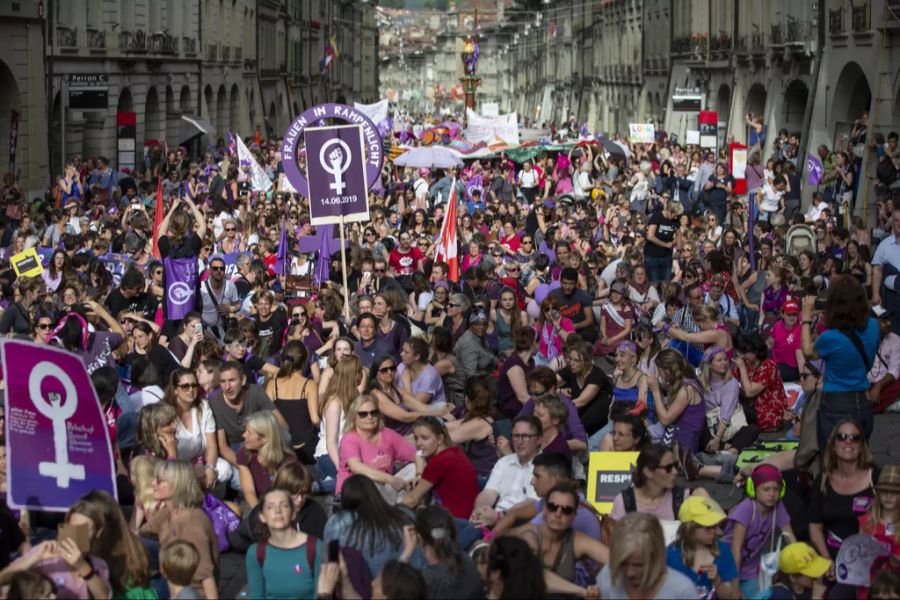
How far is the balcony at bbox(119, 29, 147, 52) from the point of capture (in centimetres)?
4334

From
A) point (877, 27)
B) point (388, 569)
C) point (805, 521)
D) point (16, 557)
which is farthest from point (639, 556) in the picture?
point (877, 27)

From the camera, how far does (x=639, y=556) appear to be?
7219 millimetres

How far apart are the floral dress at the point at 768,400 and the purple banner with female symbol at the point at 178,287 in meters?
5.15

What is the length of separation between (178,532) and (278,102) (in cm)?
6665

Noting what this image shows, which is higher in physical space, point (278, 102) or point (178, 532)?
point (278, 102)

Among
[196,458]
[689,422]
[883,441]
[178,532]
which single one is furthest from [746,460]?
[178,532]

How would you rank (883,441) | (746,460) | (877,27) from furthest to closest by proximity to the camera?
A: (877,27)
(883,441)
(746,460)

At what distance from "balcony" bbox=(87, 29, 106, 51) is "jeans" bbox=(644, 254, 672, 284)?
22.5 meters

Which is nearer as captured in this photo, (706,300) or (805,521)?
(805,521)

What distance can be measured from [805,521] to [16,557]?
434 centimetres

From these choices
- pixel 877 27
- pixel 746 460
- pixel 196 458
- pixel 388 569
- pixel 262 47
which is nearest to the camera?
pixel 388 569

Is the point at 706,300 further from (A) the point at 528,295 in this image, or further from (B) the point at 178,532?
(B) the point at 178,532

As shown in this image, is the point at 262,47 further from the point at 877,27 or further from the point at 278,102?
the point at 877,27

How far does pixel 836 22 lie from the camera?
33031 mm
